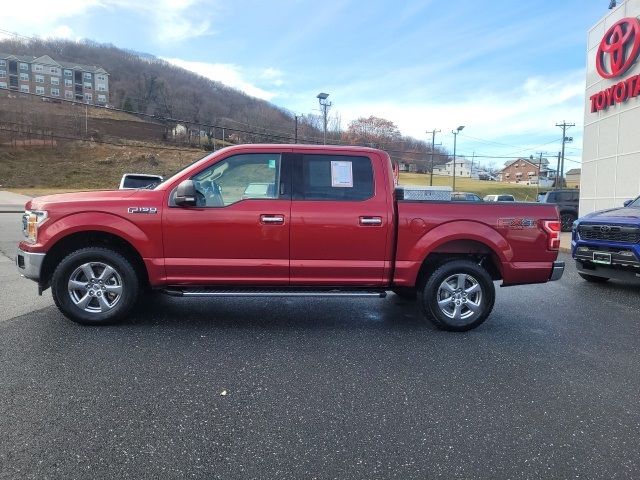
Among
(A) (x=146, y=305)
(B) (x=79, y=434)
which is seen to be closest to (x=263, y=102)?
(A) (x=146, y=305)

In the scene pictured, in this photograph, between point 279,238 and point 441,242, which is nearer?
point 279,238

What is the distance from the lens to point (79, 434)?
Answer: 111 inches

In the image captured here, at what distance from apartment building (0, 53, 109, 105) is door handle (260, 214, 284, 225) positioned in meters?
89.5

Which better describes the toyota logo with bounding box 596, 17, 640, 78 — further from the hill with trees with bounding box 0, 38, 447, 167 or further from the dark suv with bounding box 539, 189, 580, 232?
the hill with trees with bounding box 0, 38, 447, 167

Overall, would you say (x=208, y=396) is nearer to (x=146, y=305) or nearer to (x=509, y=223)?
(x=146, y=305)

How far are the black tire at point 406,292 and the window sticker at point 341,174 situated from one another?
4.42 ft

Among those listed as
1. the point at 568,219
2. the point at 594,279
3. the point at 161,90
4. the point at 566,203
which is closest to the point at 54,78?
the point at 161,90

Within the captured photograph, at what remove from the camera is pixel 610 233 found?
742cm

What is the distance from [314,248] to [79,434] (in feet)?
9.04

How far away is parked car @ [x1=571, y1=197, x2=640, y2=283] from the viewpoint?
7.04 meters

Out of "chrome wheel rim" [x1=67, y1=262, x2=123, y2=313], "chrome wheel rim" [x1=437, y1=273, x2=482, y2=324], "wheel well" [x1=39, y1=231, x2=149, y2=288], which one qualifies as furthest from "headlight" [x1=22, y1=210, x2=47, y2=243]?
"chrome wheel rim" [x1=437, y1=273, x2=482, y2=324]

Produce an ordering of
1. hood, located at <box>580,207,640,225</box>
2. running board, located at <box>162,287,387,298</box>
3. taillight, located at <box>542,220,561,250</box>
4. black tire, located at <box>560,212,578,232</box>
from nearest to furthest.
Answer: running board, located at <box>162,287,387,298</box> → taillight, located at <box>542,220,561,250</box> → hood, located at <box>580,207,640,225</box> → black tire, located at <box>560,212,578,232</box>

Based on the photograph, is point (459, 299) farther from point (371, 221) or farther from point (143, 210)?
point (143, 210)

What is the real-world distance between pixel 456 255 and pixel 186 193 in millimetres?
3049
